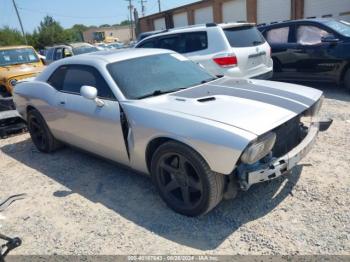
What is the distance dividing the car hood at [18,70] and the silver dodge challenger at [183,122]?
546 cm

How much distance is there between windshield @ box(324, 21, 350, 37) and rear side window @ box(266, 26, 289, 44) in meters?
0.97

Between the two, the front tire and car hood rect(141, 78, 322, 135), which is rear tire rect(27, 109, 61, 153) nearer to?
car hood rect(141, 78, 322, 135)

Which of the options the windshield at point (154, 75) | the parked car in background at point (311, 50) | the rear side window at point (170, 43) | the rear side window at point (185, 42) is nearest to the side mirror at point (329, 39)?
the parked car in background at point (311, 50)

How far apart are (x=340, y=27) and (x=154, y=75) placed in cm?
544

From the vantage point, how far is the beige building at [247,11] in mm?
17031

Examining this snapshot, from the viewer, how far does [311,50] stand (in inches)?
288

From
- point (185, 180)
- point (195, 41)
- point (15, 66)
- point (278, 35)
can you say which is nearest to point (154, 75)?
point (185, 180)

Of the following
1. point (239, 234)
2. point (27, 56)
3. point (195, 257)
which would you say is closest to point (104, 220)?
point (195, 257)

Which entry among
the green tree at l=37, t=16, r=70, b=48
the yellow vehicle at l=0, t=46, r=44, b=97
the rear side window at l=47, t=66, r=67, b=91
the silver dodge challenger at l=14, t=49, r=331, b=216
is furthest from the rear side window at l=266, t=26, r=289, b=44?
the green tree at l=37, t=16, r=70, b=48

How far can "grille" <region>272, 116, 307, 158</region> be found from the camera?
123 inches

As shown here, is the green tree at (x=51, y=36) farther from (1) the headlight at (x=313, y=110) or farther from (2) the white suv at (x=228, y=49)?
(1) the headlight at (x=313, y=110)

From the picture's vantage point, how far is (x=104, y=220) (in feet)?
10.9

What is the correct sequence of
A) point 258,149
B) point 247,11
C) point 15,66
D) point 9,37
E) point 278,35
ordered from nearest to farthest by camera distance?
point 258,149
point 278,35
point 15,66
point 247,11
point 9,37

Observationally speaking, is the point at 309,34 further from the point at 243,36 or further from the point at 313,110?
the point at 313,110
